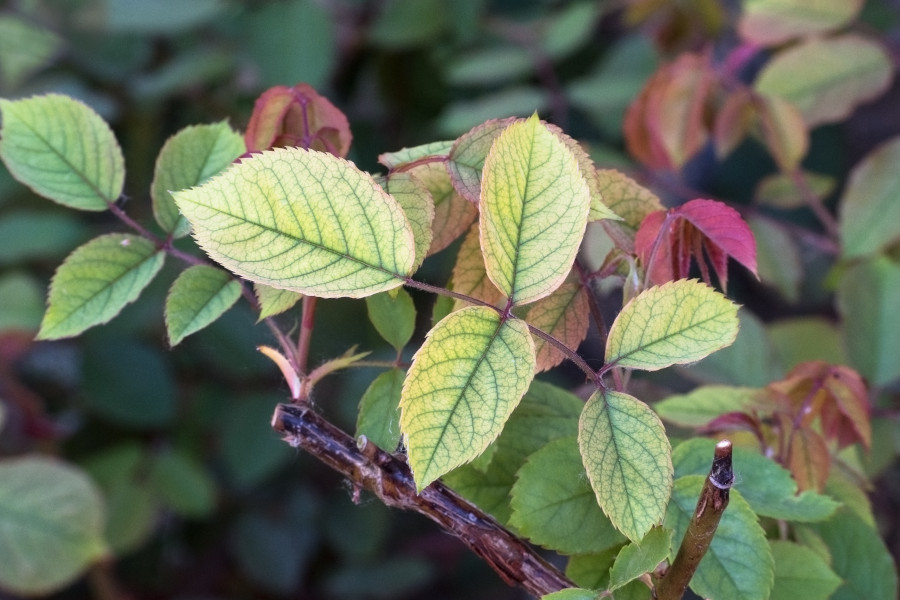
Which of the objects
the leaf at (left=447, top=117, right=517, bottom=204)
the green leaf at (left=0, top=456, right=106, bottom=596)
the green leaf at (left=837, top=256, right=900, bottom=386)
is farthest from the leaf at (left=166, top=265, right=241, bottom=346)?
the green leaf at (left=0, top=456, right=106, bottom=596)

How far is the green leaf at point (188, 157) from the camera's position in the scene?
480 millimetres

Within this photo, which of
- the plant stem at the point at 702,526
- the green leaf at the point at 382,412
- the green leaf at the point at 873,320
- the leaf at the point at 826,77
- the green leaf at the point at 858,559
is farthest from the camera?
the leaf at the point at 826,77

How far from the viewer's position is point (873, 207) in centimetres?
93

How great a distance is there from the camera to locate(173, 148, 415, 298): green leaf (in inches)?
13.5

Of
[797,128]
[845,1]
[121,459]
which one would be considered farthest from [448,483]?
[121,459]

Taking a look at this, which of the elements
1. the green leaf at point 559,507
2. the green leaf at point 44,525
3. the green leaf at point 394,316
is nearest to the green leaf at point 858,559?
the green leaf at point 559,507

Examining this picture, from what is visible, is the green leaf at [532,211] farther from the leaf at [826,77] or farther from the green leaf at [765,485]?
the leaf at [826,77]

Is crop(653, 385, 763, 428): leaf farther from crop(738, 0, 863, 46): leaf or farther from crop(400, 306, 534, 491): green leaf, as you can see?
crop(738, 0, 863, 46): leaf

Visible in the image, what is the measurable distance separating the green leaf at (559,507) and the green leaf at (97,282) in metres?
0.22

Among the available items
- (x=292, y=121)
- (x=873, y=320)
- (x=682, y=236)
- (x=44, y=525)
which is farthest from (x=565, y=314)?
(x=44, y=525)

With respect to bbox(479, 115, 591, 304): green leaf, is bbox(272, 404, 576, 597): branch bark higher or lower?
lower

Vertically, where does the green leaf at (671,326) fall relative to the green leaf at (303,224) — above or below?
below

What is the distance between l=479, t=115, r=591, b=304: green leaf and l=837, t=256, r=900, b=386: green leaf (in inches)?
23.8

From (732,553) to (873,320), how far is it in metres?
0.53
